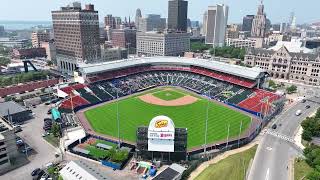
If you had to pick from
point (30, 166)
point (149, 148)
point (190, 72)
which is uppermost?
point (190, 72)

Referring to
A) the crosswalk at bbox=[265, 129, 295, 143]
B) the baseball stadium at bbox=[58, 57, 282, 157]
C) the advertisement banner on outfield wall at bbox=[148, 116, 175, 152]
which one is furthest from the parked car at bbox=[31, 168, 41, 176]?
the crosswalk at bbox=[265, 129, 295, 143]

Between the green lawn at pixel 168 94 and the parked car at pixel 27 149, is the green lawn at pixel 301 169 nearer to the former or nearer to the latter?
the green lawn at pixel 168 94

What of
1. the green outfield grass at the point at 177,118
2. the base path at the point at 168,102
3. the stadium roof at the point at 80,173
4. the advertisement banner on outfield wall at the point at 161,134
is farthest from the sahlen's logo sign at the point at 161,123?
the base path at the point at 168,102

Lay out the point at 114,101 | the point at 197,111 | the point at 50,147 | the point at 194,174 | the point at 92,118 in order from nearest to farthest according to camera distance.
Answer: the point at 194,174 → the point at 50,147 → the point at 92,118 → the point at 197,111 → the point at 114,101

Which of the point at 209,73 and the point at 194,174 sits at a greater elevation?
the point at 209,73

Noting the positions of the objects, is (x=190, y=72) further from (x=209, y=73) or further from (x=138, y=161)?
(x=138, y=161)

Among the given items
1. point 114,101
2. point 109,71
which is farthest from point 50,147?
point 109,71

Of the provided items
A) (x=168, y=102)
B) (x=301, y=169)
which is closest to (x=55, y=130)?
(x=168, y=102)
